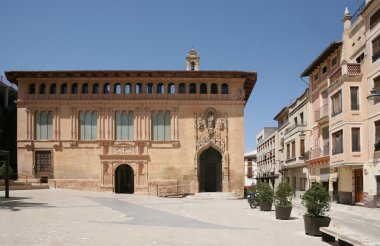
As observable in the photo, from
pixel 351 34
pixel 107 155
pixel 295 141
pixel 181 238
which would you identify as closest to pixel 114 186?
pixel 107 155

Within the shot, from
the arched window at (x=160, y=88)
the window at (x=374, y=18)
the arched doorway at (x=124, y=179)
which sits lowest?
the arched doorway at (x=124, y=179)

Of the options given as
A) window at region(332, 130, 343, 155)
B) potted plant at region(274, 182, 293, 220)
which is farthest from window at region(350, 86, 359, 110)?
potted plant at region(274, 182, 293, 220)

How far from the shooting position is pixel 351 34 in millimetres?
32531

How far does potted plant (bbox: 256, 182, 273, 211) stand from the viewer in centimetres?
2330

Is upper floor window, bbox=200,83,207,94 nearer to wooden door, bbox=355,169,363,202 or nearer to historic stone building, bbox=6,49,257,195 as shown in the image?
historic stone building, bbox=6,49,257,195

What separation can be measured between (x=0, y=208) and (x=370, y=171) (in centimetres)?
2229

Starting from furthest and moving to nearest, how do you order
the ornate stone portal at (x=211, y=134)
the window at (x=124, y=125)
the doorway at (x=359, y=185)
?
the window at (x=124, y=125) < the ornate stone portal at (x=211, y=134) < the doorway at (x=359, y=185)

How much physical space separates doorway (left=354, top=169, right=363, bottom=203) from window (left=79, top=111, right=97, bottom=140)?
2476 centimetres

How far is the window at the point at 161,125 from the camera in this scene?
43062 millimetres

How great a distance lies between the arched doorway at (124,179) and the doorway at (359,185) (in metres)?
21.7

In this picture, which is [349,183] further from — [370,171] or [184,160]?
[184,160]

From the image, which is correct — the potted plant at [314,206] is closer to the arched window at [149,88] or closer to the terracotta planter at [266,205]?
the terracotta planter at [266,205]

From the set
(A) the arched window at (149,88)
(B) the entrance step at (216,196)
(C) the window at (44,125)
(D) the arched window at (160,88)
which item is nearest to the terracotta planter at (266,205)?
Result: (B) the entrance step at (216,196)

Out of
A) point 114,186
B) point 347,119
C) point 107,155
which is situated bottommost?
point 114,186
